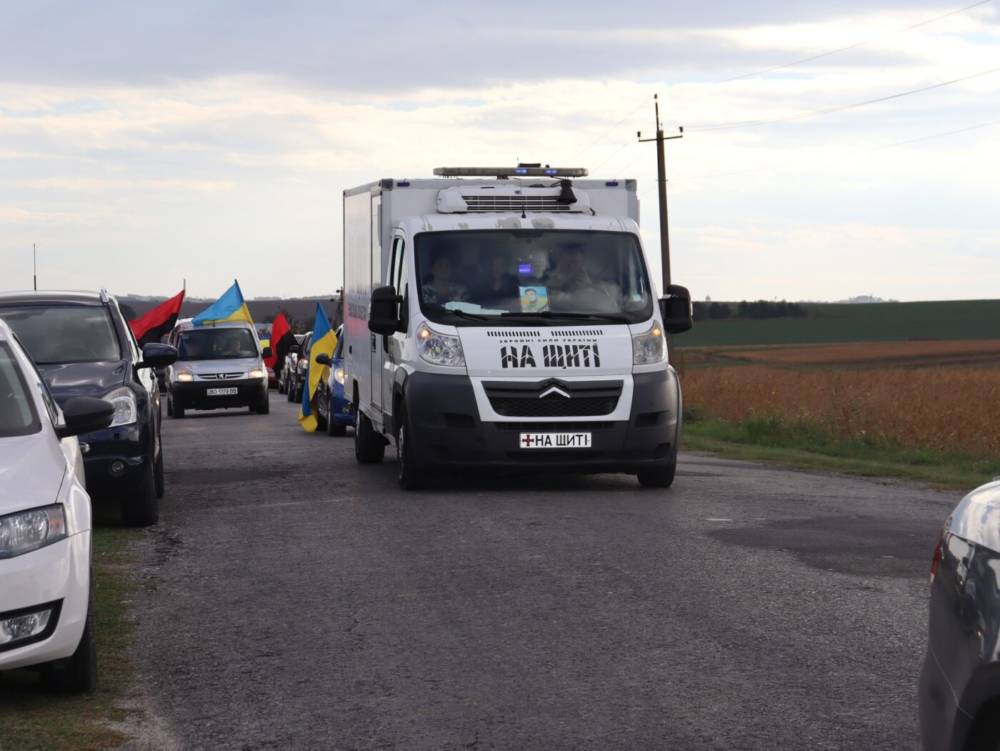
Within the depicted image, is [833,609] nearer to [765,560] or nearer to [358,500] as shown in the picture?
[765,560]

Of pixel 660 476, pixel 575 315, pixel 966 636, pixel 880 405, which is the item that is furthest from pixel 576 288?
pixel 880 405

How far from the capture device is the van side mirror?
15499 millimetres

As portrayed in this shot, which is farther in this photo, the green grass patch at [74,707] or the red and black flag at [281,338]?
the red and black flag at [281,338]

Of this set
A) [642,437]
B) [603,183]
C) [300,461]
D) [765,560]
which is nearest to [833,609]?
[765,560]

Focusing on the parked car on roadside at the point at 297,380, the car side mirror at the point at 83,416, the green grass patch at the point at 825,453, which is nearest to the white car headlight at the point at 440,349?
the green grass patch at the point at 825,453

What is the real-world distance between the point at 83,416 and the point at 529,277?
25.6 feet

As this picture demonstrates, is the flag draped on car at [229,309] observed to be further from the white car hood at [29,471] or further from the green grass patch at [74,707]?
the white car hood at [29,471]

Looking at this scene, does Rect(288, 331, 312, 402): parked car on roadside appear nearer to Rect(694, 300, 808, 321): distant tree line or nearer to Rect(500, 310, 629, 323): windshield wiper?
Rect(500, 310, 629, 323): windshield wiper

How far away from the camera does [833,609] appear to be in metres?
8.70

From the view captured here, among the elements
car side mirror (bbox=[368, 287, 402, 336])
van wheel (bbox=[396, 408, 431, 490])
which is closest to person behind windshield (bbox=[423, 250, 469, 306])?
car side mirror (bbox=[368, 287, 402, 336])

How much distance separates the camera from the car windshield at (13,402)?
742 cm

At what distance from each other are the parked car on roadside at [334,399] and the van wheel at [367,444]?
577cm

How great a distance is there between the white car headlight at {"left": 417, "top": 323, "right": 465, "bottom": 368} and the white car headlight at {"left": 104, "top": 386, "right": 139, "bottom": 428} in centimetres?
304

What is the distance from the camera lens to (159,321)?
1398 inches
